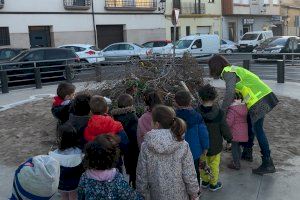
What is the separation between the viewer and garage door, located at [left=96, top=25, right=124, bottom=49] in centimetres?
3094

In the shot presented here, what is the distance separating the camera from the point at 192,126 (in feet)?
13.6

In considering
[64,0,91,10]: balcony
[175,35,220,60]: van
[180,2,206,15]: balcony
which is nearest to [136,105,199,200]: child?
[175,35,220,60]: van

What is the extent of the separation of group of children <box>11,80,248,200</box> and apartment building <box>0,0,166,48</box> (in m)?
22.2

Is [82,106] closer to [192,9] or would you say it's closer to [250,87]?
[250,87]

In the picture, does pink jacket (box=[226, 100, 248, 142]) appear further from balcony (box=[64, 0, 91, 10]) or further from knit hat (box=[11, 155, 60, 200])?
balcony (box=[64, 0, 91, 10])

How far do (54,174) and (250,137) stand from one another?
3264 mm

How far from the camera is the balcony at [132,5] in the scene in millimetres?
31031

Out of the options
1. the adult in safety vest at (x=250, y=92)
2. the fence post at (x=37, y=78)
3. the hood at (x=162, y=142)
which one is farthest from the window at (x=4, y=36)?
the hood at (x=162, y=142)

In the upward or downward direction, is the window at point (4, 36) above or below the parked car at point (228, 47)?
above

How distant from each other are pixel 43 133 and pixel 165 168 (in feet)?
14.7

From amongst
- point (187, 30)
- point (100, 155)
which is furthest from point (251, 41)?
point (100, 155)

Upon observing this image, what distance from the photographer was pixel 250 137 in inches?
218

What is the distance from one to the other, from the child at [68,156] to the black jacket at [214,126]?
1.49m

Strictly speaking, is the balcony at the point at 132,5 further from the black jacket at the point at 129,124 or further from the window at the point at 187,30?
the black jacket at the point at 129,124
